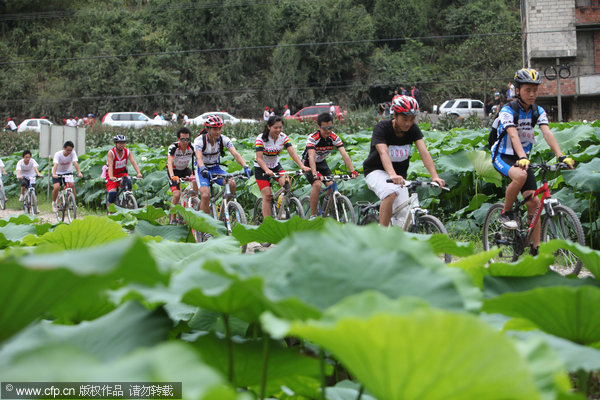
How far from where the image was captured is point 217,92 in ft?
184

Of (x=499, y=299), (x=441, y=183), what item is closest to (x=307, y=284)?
(x=499, y=299)

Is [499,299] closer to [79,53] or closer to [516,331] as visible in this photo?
[516,331]

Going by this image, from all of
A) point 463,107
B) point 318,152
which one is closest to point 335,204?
point 318,152

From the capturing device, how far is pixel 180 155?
11781 mm

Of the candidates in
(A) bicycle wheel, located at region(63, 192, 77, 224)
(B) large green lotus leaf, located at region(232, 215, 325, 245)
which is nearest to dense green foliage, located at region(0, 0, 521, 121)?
(A) bicycle wheel, located at region(63, 192, 77, 224)

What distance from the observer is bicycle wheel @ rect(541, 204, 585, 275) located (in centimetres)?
682

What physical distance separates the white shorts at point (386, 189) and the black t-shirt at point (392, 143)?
0.09 m

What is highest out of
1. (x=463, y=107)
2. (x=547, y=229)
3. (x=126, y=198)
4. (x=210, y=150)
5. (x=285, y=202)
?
(x=463, y=107)

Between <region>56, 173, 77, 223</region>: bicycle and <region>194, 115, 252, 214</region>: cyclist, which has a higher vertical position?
<region>194, 115, 252, 214</region>: cyclist

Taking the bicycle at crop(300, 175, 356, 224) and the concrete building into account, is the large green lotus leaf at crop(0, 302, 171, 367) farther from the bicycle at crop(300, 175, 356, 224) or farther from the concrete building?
the concrete building

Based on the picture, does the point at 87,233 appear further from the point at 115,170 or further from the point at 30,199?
the point at 30,199

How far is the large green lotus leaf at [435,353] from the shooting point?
2.98ft

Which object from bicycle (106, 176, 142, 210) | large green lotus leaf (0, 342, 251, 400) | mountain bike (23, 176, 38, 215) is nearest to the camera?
large green lotus leaf (0, 342, 251, 400)

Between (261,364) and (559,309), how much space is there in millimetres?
618
